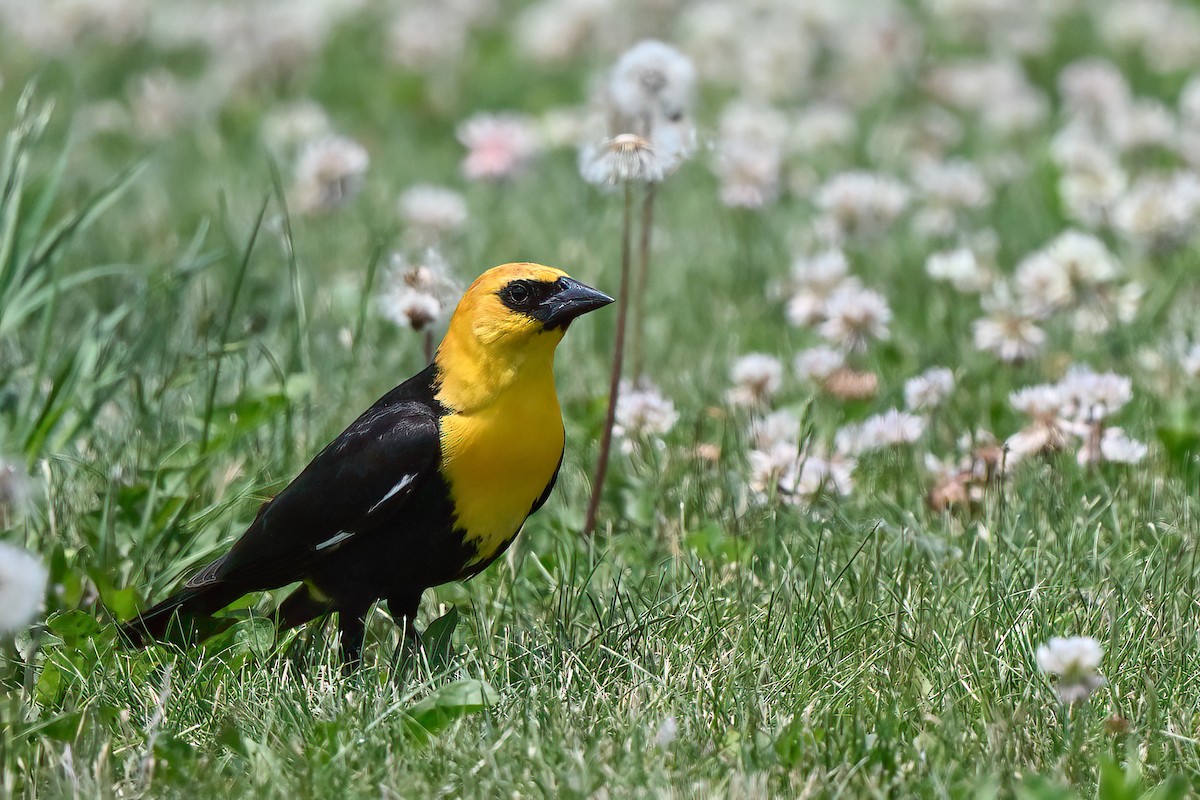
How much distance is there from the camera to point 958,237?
21.1ft

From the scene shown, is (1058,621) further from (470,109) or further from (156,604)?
(470,109)

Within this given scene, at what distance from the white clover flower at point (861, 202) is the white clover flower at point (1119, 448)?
2171mm

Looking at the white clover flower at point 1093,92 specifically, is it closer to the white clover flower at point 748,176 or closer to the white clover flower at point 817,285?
the white clover flower at point 748,176

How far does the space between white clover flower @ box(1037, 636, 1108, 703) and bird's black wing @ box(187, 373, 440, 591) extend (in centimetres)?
127

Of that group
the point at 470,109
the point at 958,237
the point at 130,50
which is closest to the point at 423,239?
the point at 958,237

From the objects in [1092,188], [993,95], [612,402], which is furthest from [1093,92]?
[612,402]

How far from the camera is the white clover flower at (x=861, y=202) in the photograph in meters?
6.00

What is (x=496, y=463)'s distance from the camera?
3166 millimetres

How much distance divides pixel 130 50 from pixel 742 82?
3.84 m

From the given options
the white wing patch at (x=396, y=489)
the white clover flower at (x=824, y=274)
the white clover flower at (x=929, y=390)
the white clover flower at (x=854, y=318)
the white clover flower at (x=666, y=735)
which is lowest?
the white clover flower at (x=666, y=735)

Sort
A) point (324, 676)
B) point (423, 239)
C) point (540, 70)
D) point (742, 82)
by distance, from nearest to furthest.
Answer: point (324, 676) < point (423, 239) < point (742, 82) < point (540, 70)

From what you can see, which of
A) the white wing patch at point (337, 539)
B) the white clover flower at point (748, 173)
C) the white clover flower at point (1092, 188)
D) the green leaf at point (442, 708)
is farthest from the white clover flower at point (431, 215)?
the green leaf at point (442, 708)

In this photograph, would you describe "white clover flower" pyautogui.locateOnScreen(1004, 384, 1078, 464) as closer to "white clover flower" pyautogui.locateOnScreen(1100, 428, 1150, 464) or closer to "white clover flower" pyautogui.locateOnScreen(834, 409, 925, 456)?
"white clover flower" pyautogui.locateOnScreen(1100, 428, 1150, 464)

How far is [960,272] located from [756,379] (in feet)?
3.98
